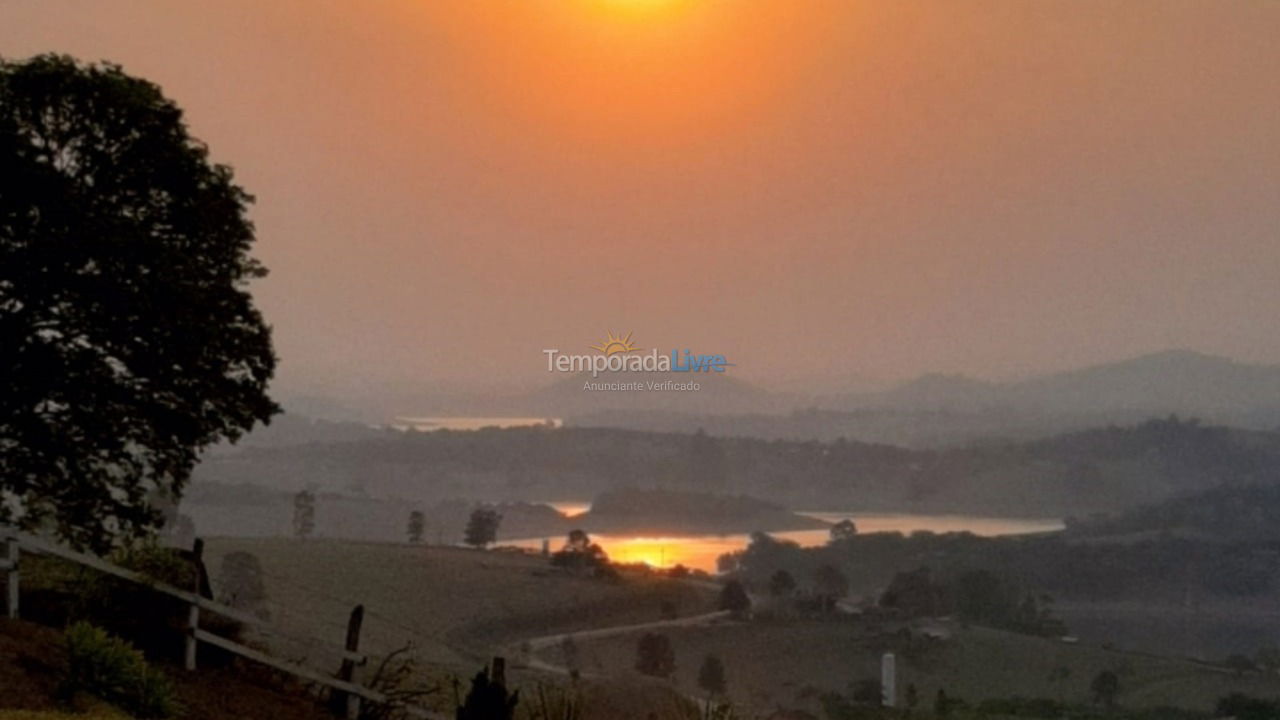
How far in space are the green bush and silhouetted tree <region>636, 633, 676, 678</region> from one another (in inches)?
2882

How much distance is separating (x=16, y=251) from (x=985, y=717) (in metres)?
95.1

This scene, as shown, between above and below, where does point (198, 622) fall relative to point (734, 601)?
above

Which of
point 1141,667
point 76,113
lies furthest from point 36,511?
point 1141,667

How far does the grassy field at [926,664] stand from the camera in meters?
125

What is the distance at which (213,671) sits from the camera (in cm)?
2345

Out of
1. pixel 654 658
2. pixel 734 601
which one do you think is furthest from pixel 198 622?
pixel 734 601

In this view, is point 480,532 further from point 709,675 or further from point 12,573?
point 12,573

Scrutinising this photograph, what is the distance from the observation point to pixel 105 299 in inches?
917

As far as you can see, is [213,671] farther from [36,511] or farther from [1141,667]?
[1141,667]

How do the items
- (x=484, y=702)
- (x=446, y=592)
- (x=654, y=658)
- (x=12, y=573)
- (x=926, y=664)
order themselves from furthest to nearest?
(x=926, y=664) < (x=446, y=592) < (x=654, y=658) < (x=12, y=573) < (x=484, y=702)

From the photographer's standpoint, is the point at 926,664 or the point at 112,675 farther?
the point at 926,664

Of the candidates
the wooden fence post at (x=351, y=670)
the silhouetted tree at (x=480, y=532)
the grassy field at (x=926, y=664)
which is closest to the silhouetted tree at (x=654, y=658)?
the grassy field at (x=926, y=664)

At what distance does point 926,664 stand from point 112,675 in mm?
135027

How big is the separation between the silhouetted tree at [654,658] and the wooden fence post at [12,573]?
72751 mm
